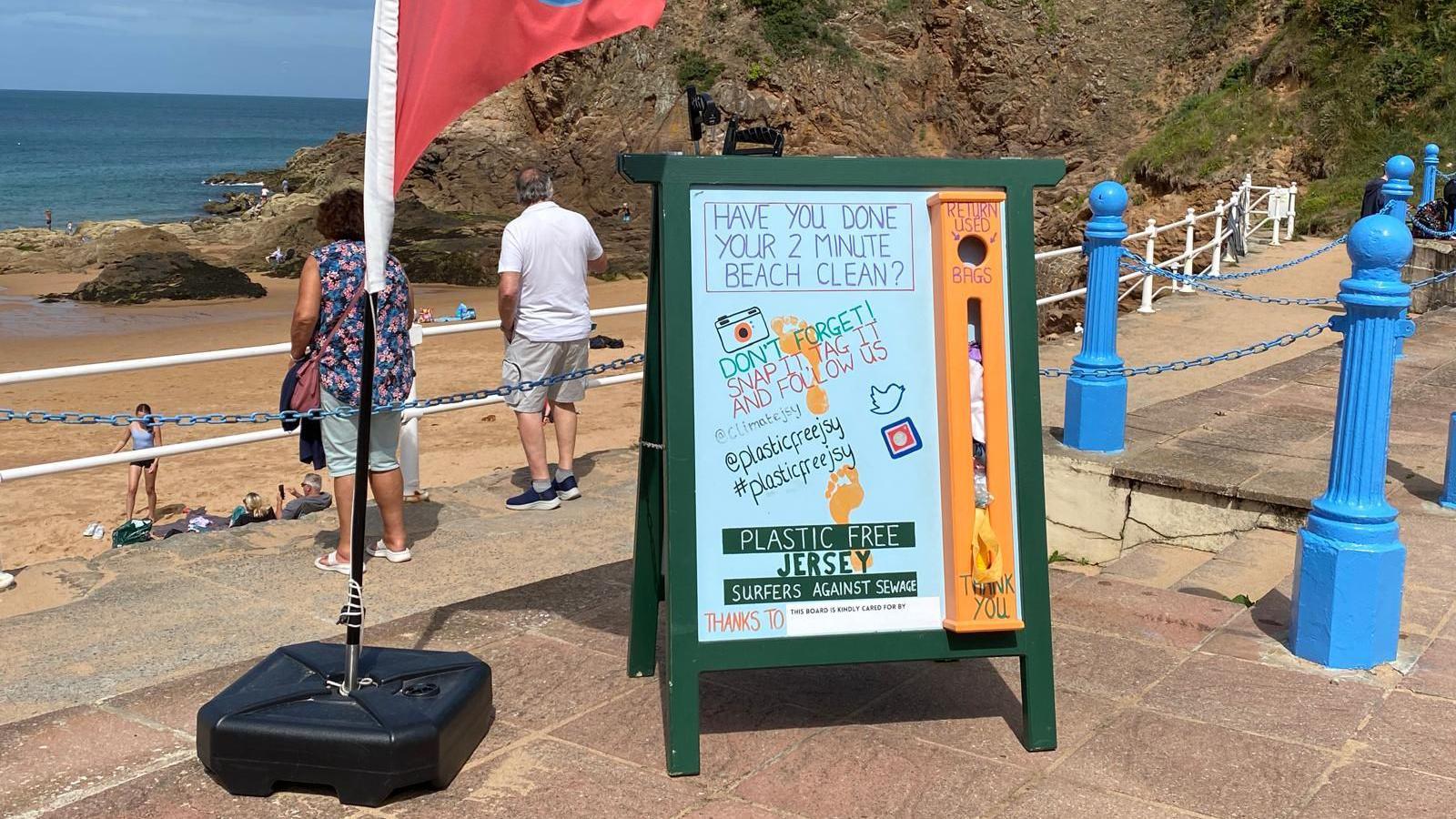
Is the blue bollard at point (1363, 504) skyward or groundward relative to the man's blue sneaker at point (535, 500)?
skyward

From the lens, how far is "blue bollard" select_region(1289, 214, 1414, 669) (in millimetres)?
4238

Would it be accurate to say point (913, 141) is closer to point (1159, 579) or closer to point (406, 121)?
point (1159, 579)

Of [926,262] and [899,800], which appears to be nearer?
[899,800]

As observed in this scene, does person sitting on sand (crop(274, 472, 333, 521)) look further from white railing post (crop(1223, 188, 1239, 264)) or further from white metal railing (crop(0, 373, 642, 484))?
white railing post (crop(1223, 188, 1239, 264))

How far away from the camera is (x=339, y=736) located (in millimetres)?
3391

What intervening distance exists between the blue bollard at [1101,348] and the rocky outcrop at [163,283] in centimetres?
2537

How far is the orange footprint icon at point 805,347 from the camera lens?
144 inches

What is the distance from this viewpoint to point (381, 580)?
Result: 596 cm

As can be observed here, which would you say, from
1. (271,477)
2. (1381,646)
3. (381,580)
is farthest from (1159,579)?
(271,477)

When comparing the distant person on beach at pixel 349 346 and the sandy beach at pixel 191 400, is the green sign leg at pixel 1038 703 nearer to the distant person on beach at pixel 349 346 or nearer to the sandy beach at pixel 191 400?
the distant person on beach at pixel 349 346

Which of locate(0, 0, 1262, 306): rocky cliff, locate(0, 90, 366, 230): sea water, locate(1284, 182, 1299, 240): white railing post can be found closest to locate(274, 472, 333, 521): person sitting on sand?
locate(1284, 182, 1299, 240): white railing post

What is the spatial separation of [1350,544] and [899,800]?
1840 mm

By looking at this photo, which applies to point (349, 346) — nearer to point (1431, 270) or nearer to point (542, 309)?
point (542, 309)

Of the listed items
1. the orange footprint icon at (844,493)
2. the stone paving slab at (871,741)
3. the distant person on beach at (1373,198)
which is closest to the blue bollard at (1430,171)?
the distant person on beach at (1373,198)
